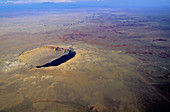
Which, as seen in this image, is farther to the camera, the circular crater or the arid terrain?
the circular crater

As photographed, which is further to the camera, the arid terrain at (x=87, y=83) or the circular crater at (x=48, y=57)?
the circular crater at (x=48, y=57)

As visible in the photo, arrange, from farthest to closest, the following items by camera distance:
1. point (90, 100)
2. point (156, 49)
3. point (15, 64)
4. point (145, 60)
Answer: point (156, 49) < point (145, 60) < point (15, 64) < point (90, 100)

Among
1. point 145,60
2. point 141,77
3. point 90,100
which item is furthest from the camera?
point 145,60

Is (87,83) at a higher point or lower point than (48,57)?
lower

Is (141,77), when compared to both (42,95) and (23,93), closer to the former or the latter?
(42,95)

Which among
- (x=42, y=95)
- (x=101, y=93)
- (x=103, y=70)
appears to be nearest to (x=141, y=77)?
(x=103, y=70)

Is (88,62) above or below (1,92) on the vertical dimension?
above

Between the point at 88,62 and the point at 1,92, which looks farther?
the point at 88,62
